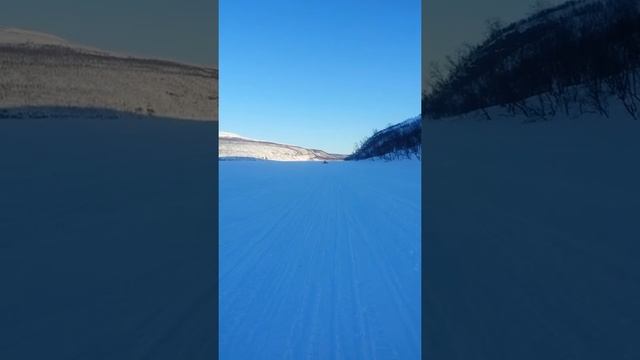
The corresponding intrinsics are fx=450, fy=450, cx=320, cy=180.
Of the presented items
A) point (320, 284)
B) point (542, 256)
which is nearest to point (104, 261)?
point (320, 284)

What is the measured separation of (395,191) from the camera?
372 inches

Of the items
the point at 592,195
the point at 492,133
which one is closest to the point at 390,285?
the point at 592,195

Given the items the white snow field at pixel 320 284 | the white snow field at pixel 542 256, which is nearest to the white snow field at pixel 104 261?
the white snow field at pixel 320 284

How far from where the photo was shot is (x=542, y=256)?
3.42m

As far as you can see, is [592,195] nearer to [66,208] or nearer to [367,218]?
[367,218]

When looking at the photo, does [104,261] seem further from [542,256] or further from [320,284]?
[542,256]

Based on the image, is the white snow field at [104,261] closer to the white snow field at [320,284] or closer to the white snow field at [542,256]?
the white snow field at [320,284]

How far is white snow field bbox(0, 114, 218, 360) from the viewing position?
97.7 inches

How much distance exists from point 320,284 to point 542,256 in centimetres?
171

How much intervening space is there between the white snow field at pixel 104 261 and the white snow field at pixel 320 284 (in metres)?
0.26

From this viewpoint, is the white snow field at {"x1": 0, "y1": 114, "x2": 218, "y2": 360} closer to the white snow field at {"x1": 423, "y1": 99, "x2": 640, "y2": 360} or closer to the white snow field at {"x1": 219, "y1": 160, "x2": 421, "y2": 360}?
the white snow field at {"x1": 219, "y1": 160, "x2": 421, "y2": 360}

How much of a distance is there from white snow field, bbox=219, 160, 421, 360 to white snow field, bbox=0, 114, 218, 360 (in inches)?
10.2

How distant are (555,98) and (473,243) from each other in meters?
A: 7.81

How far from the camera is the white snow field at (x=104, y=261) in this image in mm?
2482
